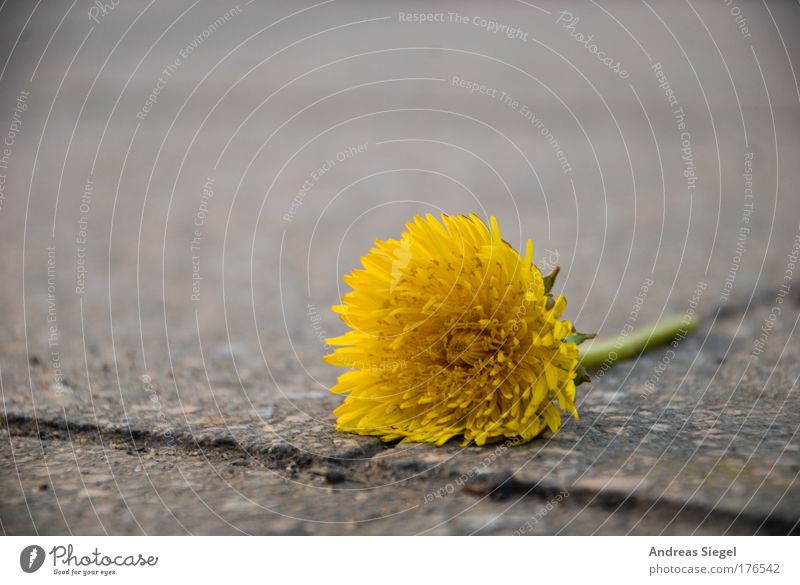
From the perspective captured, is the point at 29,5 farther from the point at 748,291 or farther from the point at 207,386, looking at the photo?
the point at 748,291

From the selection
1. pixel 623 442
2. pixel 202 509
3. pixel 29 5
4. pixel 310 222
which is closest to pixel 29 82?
pixel 310 222

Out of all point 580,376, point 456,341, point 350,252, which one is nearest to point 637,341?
point 580,376

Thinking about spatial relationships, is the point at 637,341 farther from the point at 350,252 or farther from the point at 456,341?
the point at 350,252

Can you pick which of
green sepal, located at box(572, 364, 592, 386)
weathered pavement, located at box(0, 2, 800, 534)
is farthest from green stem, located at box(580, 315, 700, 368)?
green sepal, located at box(572, 364, 592, 386)
